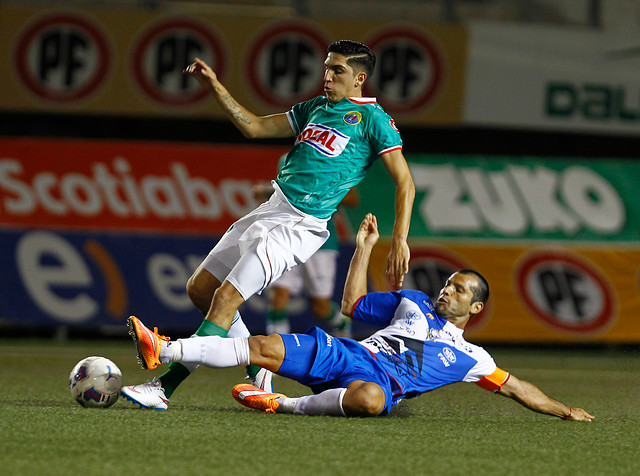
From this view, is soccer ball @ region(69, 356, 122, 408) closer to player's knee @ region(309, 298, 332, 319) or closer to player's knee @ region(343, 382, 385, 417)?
player's knee @ region(343, 382, 385, 417)

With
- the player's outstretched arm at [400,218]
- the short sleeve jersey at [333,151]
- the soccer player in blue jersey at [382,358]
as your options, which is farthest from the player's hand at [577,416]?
the short sleeve jersey at [333,151]

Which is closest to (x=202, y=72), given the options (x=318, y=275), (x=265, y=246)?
(x=265, y=246)

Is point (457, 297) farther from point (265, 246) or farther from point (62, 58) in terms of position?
point (62, 58)

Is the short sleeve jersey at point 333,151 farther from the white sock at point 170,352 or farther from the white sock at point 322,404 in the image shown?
the white sock at point 170,352

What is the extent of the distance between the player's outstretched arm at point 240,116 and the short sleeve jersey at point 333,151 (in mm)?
246

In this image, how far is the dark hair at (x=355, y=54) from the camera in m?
5.09

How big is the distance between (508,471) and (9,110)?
8463mm

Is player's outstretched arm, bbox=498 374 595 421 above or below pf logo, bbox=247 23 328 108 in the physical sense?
below

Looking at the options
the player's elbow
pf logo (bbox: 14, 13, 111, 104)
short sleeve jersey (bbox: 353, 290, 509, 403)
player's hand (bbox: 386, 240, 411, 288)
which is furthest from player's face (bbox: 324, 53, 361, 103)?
pf logo (bbox: 14, 13, 111, 104)

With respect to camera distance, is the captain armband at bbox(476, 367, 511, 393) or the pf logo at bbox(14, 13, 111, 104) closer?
the captain armband at bbox(476, 367, 511, 393)

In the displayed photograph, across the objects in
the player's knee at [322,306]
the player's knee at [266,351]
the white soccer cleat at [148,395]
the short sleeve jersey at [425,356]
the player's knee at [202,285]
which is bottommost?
the player's knee at [322,306]

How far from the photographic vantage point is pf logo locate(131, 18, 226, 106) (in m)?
10.8

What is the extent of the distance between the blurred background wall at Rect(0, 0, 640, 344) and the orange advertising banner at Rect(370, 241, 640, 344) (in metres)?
0.02

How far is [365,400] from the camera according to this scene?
470 cm
